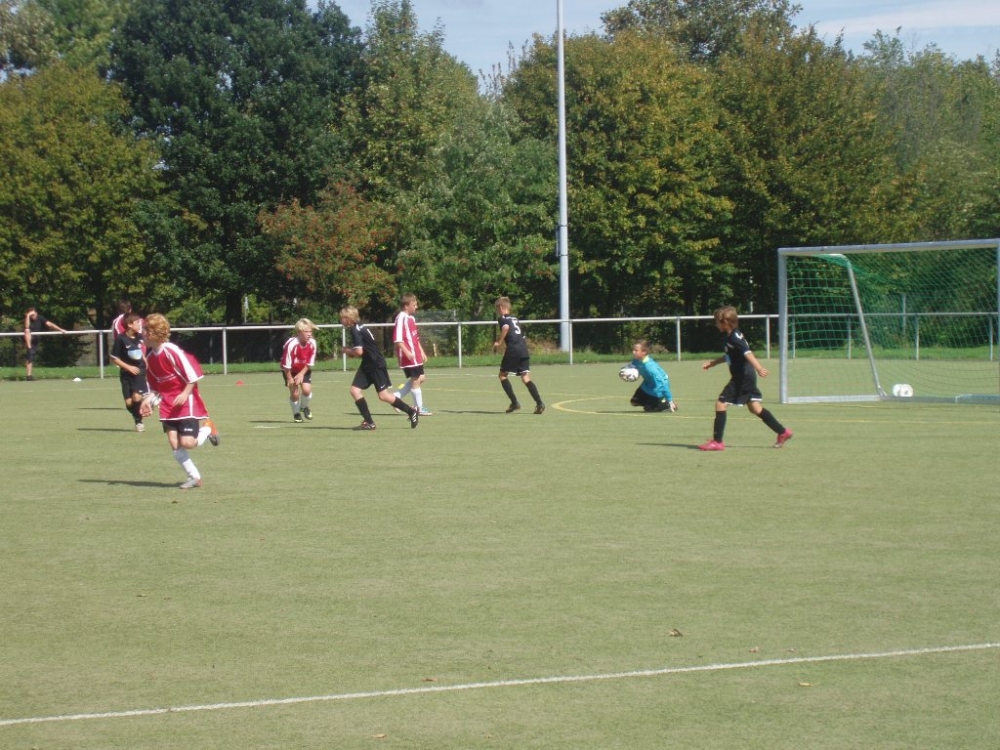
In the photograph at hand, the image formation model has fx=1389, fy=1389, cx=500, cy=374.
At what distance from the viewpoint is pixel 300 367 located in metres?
20.4

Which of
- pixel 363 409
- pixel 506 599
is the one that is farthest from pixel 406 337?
pixel 506 599

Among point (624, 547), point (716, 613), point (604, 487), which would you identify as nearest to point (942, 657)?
point (716, 613)

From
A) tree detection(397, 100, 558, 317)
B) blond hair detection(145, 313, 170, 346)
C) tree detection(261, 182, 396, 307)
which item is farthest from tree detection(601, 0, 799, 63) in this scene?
blond hair detection(145, 313, 170, 346)

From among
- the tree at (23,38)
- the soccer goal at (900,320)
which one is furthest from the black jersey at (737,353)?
the tree at (23,38)

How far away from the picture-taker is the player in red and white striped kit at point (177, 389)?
1250cm

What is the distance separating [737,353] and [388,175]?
36509mm

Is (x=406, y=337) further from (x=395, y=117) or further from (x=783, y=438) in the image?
(x=395, y=117)

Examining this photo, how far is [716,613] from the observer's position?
24.1ft

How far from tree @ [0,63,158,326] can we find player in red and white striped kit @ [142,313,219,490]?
114 feet

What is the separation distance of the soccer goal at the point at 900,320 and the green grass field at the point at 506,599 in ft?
58.9

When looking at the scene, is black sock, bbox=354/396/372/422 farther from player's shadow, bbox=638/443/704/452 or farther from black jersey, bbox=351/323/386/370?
player's shadow, bbox=638/443/704/452

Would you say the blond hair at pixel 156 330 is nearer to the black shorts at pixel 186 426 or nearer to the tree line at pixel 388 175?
the black shorts at pixel 186 426

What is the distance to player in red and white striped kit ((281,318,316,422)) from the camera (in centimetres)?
2034

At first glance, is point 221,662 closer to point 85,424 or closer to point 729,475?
point 729,475
